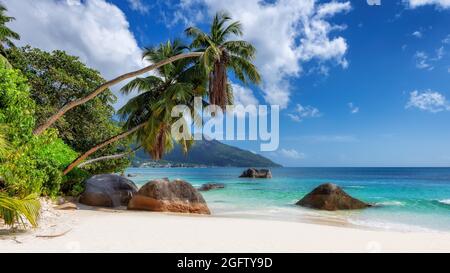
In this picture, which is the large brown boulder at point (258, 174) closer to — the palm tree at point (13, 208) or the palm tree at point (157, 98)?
the palm tree at point (157, 98)

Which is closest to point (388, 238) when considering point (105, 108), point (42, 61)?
point (105, 108)

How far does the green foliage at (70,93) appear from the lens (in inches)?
696

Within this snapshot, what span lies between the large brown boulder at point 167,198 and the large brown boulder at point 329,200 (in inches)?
209

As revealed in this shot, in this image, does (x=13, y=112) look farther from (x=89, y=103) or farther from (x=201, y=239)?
(x=89, y=103)

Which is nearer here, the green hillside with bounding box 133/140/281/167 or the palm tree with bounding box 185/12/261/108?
the palm tree with bounding box 185/12/261/108

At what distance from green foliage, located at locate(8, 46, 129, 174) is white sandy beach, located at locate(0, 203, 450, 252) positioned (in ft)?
40.3

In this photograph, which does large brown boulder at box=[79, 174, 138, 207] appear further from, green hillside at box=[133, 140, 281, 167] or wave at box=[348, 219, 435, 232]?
green hillside at box=[133, 140, 281, 167]

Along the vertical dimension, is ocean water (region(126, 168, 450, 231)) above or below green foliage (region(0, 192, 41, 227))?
below

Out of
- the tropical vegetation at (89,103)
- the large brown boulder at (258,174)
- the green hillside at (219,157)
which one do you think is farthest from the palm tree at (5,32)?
the green hillside at (219,157)

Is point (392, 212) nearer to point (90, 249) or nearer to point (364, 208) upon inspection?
point (364, 208)

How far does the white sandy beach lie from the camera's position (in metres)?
4.98

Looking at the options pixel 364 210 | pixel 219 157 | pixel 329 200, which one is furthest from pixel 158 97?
pixel 219 157

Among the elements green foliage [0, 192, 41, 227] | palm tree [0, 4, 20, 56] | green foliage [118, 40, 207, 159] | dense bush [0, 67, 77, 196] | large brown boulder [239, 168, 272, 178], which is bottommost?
large brown boulder [239, 168, 272, 178]

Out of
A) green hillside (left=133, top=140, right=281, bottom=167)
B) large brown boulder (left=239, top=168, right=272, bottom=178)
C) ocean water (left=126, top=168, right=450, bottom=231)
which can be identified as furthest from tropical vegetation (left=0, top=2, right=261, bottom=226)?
green hillside (left=133, top=140, right=281, bottom=167)
